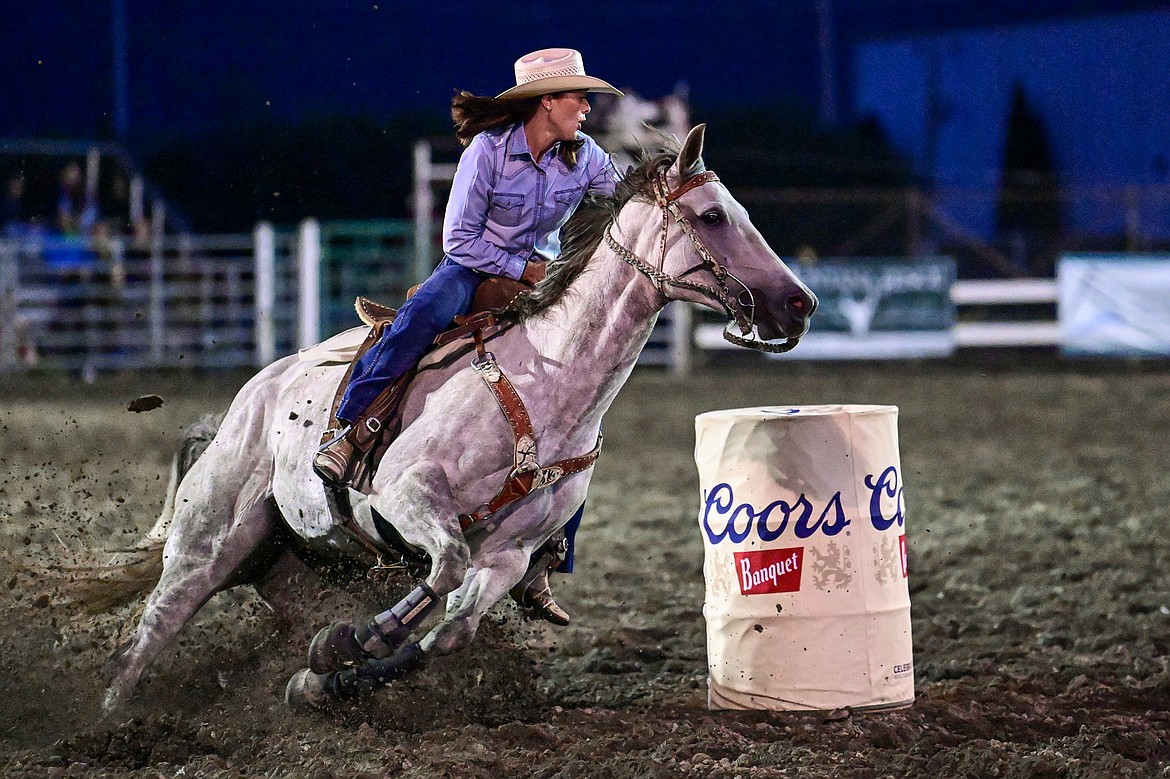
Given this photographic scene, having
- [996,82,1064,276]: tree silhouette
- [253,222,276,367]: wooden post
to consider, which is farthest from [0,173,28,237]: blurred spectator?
[996,82,1064,276]: tree silhouette

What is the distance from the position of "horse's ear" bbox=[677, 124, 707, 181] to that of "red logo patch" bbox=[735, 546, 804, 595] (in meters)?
1.04

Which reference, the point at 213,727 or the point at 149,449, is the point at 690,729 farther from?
the point at 149,449

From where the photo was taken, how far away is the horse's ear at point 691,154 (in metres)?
3.54

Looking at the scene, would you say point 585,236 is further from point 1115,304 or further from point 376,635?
point 1115,304

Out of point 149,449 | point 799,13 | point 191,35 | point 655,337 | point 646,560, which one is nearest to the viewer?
point 646,560

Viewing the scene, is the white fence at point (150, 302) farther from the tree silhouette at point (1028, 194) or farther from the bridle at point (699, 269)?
the bridle at point (699, 269)

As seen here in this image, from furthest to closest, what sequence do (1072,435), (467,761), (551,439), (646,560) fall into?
(1072,435), (646,560), (551,439), (467,761)

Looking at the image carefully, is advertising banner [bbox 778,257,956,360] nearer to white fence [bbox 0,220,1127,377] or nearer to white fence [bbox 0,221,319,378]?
white fence [bbox 0,220,1127,377]

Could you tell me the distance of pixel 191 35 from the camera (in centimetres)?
2438

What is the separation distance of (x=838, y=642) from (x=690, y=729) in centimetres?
47

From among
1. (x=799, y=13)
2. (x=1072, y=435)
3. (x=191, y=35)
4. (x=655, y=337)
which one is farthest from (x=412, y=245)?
(x=799, y=13)

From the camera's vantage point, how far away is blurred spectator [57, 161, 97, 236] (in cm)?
1697

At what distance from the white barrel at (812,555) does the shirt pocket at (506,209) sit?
2.59ft

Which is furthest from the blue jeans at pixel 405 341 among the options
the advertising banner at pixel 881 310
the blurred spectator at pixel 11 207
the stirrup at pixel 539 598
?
the blurred spectator at pixel 11 207
